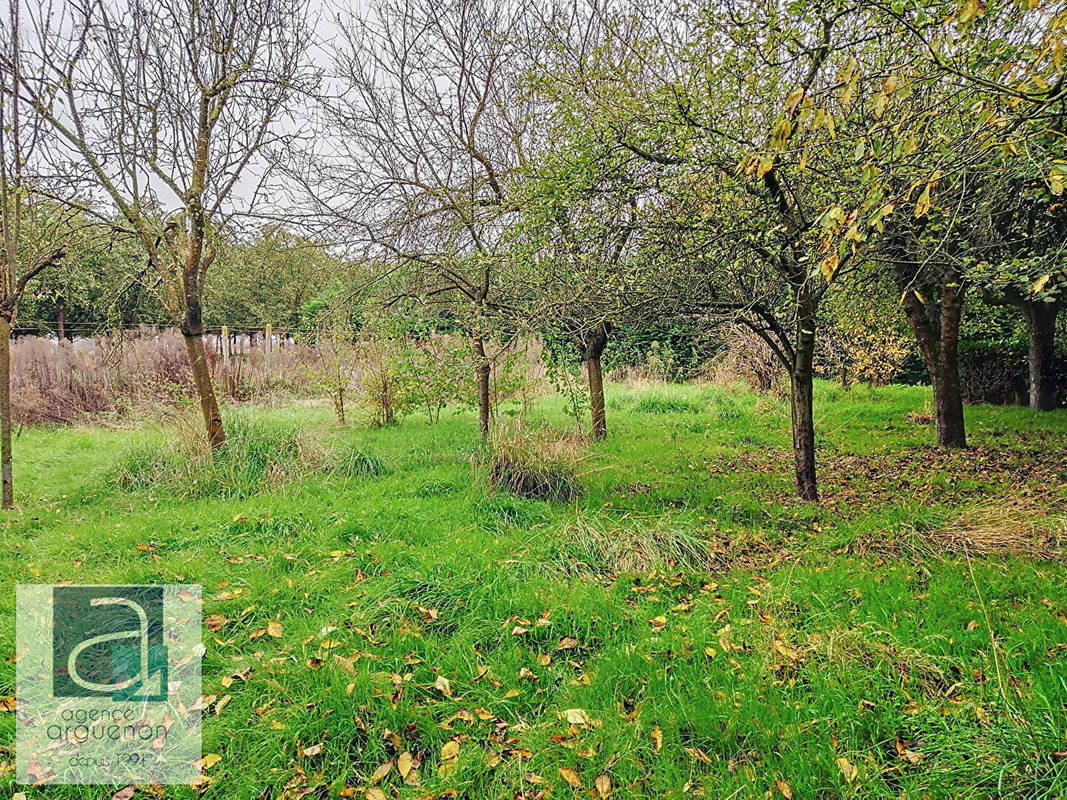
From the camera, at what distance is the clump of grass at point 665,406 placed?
10.5 meters

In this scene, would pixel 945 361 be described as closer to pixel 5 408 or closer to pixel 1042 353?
pixel 1042 353

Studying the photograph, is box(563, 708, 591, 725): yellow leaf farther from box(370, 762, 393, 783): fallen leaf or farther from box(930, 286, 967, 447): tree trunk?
box(930, 286, 967, 447): tree trunk

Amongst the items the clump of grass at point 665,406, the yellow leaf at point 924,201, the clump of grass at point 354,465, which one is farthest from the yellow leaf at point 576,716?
the clump of grass at point 665,406

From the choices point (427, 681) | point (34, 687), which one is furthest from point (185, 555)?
point (427, 681)

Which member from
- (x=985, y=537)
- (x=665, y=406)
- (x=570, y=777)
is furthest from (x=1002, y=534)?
(x=665, y=406)

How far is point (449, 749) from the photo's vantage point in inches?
92.0

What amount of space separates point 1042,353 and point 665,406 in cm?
581

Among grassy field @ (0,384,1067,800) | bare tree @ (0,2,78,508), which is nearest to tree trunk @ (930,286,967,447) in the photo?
grassy field @ (0,384,1067,800)

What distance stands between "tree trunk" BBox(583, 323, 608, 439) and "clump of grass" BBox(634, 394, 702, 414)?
279cm

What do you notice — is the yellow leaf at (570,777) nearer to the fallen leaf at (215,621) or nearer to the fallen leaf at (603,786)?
the fallen leaf at (603,786)

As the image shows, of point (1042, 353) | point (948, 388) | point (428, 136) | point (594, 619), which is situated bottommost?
point (594, 619)

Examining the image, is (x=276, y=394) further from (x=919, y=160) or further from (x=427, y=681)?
(x=919, y=160)

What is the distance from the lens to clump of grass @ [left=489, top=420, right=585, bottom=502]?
18.0 feet

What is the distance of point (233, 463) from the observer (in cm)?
593
